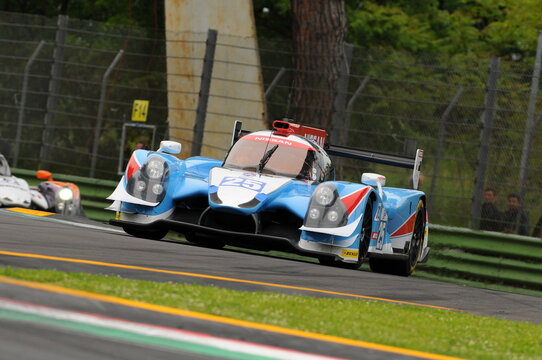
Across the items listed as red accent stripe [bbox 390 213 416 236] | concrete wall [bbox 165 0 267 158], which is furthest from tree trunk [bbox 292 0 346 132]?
red accent stripe [bbox 390 213 416 236]

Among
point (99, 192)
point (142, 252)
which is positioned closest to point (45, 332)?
point (142, 252)

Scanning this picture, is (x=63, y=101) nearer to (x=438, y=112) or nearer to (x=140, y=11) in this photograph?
(x=438, y=112)

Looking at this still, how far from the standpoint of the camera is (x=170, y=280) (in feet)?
21.7

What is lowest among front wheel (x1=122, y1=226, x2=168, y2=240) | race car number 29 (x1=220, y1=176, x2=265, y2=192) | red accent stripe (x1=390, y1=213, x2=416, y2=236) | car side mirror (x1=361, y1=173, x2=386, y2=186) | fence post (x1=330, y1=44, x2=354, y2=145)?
front wheel (x1=122, y1=226, x2=168, y2=240)

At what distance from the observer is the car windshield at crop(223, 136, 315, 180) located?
35.0 ft

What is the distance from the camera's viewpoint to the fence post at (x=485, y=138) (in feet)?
41.6

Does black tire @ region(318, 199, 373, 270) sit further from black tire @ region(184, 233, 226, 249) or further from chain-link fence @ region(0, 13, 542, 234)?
chain-link fence @ region(0, 13, 542, 234)

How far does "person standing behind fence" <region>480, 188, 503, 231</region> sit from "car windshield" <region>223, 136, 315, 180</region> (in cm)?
274

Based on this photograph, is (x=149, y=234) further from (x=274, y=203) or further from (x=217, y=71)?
(x=217, y=71)

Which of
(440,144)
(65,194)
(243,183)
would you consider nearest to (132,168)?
(243,183)

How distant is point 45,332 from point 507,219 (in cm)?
909

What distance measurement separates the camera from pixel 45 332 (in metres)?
4.20

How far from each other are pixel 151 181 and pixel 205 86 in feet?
13.3

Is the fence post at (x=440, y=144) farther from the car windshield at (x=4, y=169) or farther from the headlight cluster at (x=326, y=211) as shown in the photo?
the car windshield at (x=4, y=169)
